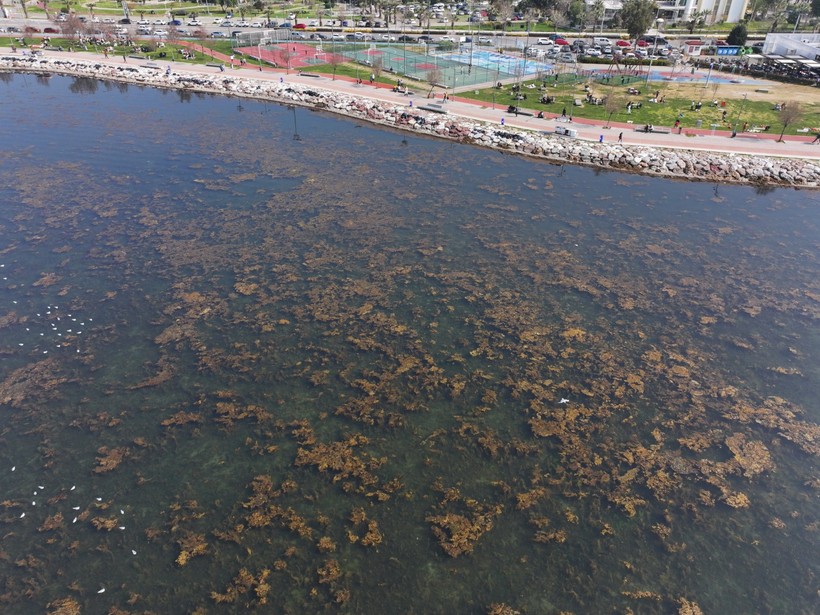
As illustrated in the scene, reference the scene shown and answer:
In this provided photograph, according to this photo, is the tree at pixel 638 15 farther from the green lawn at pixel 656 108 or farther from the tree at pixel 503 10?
the tree at pixel 503 10

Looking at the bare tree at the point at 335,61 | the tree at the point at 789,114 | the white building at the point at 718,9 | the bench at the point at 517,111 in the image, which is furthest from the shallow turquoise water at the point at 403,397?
the white building at the point at 718,9

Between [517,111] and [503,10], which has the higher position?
→ [503,10]

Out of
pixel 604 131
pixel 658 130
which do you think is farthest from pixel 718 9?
pixel 604 131

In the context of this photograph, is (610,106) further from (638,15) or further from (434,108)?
(638,15)

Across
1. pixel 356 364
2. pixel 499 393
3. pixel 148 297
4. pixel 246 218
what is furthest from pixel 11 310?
pixel 499 393

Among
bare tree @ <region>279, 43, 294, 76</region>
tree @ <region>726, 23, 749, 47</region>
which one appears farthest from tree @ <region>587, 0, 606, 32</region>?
bare tree @ <region>279, 43, 294, 76</region>

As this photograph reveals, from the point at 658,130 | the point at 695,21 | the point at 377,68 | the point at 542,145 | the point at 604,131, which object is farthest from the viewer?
the point at 695,21
